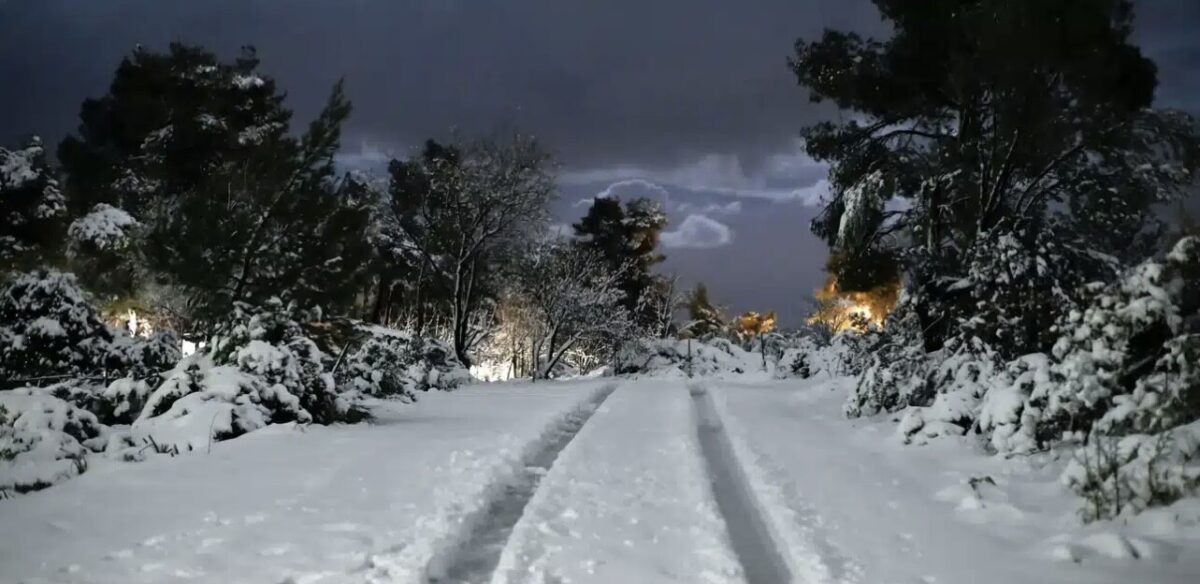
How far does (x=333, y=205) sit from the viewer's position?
42.3 feet

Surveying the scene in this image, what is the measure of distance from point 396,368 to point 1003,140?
1142cm

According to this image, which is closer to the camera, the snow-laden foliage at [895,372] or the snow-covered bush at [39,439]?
the snow-covered bush at [39,439]

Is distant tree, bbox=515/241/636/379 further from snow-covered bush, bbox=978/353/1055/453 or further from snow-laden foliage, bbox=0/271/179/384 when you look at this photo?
snow-covered bush, bbox=978/353/1055/453

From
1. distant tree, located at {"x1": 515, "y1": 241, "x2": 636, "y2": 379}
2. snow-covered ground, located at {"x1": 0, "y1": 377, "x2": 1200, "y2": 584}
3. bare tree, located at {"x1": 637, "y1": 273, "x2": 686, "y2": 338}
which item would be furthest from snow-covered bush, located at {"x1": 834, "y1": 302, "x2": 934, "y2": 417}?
bare tree, located at {"x1": 637, "y1": 273, "x2": 686, "y2": 338}

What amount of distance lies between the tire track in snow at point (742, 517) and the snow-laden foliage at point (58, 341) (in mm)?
7300

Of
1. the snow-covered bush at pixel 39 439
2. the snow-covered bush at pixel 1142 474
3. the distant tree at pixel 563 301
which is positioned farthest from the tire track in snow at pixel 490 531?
the distant tree at pixel 563 301

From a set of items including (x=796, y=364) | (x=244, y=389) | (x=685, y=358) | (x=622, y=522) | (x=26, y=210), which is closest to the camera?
(x=622, y=522)

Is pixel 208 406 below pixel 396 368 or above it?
below

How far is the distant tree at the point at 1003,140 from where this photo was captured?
11.2m

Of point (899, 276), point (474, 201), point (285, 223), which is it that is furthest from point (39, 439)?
point (474, 201)

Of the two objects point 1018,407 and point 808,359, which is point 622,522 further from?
point 808,359

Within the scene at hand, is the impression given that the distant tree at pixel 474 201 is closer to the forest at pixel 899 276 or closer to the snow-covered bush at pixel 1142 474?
the forest at pixel 899 276

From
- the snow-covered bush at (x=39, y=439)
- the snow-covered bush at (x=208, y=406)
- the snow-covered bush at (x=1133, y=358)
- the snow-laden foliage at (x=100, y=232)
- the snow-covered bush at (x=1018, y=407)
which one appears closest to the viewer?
the snow-covered bush at (x=1133, y=358)

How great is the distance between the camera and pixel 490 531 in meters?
5.43
